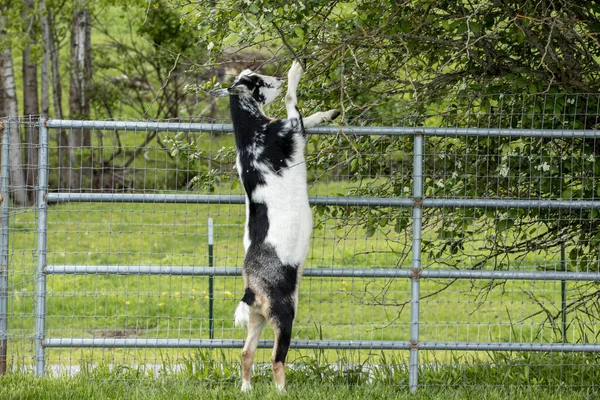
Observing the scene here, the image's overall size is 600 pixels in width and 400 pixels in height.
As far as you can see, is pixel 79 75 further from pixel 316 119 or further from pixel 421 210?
pixel 421 210

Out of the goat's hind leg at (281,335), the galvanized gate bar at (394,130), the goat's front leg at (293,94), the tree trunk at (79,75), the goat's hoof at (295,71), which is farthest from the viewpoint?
the tree trunk at (79,75)

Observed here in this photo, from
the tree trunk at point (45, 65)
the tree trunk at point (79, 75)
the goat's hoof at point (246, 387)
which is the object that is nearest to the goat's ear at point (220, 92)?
the goat's hoof at point (246, 387)

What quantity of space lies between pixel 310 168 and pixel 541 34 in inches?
78.0

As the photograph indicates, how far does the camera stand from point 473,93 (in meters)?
6.60

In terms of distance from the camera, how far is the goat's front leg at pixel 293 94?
5.82 m

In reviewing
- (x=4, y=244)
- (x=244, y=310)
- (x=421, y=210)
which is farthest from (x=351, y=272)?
(x=4, y=244)

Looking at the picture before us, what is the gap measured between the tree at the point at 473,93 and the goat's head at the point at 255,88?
0.94 ft

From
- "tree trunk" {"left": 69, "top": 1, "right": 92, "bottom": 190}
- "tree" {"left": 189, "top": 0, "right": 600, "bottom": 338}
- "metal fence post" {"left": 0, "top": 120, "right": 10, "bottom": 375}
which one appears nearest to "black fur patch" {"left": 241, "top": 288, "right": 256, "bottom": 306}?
"tree" {"left": 189, "top": 0, "right": 600, "bottom": 338}

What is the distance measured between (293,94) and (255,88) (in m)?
0.31

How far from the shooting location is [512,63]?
22.2 ft

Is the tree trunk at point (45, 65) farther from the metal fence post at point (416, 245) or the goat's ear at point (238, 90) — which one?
the metal fence post at point (416, 245)

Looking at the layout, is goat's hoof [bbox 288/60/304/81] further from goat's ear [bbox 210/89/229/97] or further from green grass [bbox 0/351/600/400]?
green grass [bbox 0/351/600/400]

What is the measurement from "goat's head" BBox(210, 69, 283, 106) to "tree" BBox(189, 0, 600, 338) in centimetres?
29

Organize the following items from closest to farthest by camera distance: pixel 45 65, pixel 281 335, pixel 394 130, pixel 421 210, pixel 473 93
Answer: pixel 281 335, pixel 394 130, pixel 421 210, pixel 473 93, pixel 45 65
